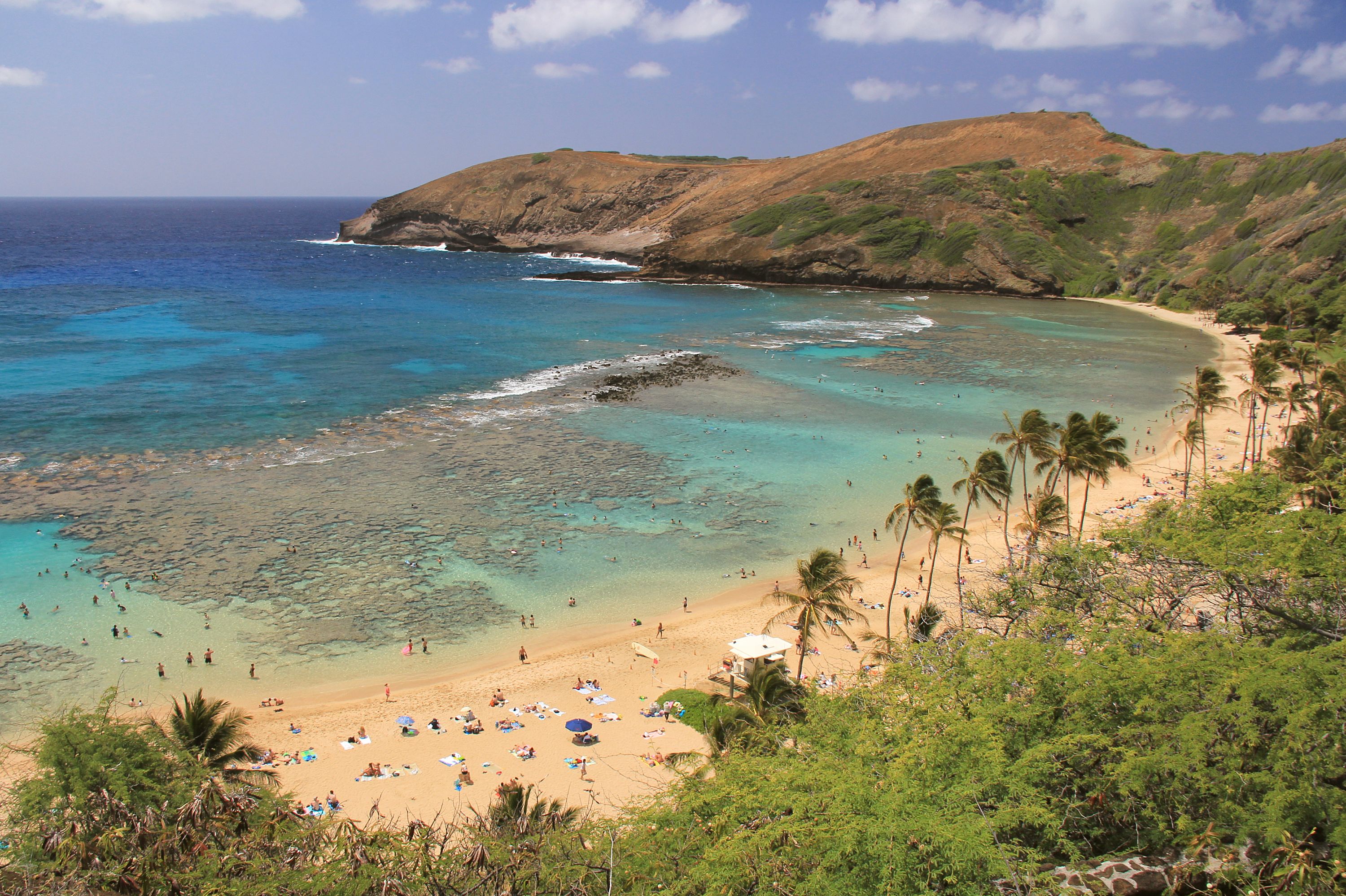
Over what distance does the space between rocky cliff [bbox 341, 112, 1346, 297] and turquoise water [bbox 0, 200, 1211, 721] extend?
1901 cm

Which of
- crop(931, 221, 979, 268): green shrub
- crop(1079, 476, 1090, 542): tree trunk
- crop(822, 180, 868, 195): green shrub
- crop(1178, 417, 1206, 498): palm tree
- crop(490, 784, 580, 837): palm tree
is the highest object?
crop(822, 180, 868, 195): green shrub

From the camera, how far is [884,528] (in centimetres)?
3766

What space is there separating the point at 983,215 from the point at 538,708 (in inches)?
4549

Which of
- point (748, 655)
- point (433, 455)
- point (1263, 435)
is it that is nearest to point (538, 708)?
point (748, 655)

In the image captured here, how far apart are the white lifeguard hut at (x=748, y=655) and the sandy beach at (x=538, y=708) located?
1.37 meters

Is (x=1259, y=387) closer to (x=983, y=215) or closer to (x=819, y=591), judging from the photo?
(x=819, y=591)

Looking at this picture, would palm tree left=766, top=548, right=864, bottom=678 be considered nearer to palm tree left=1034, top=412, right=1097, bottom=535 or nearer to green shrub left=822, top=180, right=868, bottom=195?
palm tree left=1034, top=412, right=1097, bottom=535

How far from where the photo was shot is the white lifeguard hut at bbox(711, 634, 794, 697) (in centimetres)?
2486

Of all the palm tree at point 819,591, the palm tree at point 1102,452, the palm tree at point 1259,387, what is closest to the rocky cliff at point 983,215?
the palm tree at point 1259,387

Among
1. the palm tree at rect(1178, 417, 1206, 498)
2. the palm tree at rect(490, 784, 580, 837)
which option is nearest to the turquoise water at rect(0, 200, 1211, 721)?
the palm tree at rect(1178, 417, 1206, 498)

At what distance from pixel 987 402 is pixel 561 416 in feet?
101

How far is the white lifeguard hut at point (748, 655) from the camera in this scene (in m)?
24.9

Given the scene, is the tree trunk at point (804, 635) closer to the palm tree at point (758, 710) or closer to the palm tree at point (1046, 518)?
the palm tree at point (758, 710)

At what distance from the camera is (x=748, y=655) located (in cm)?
2500
